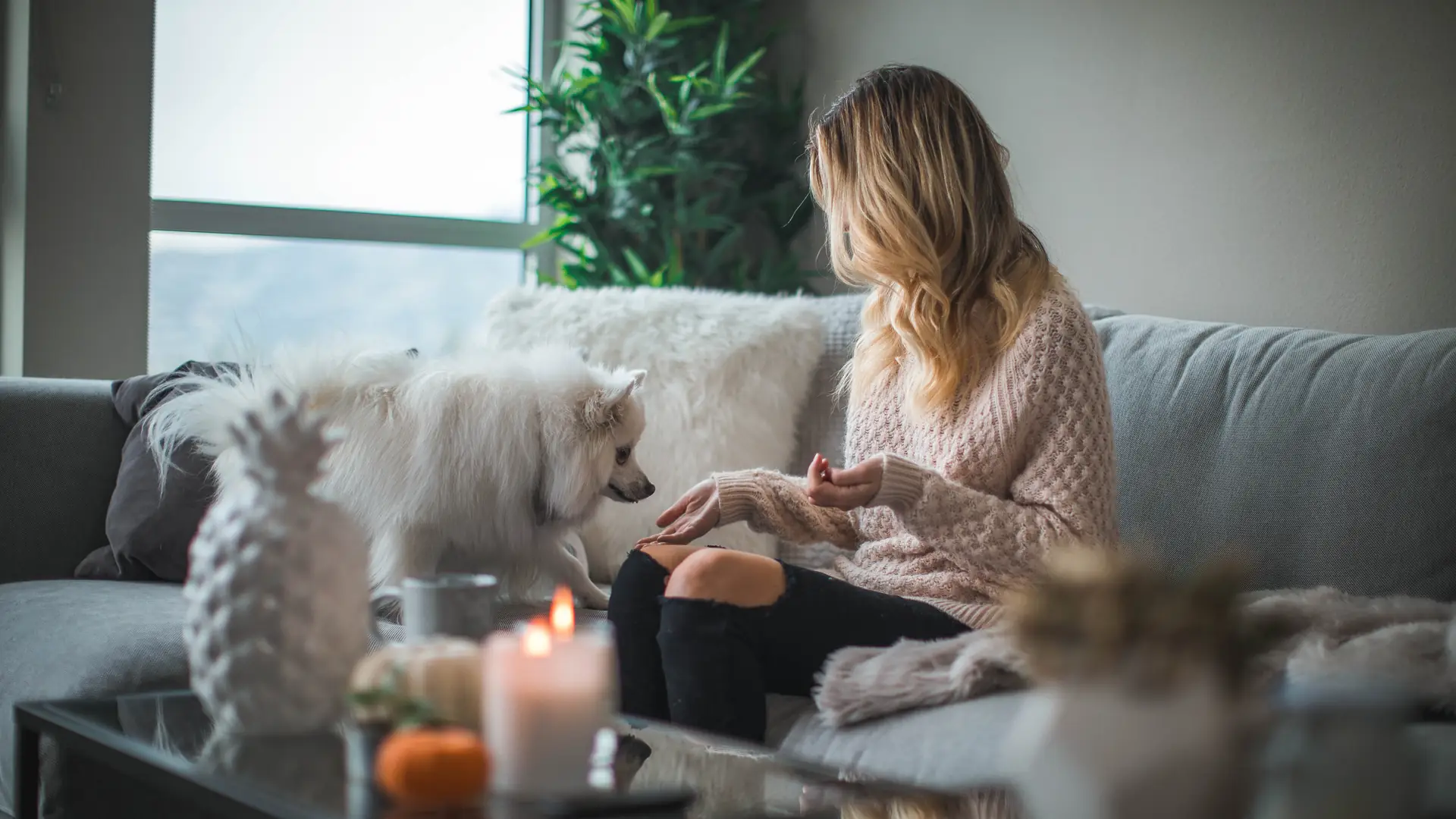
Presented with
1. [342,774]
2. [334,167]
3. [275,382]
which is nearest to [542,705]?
[342,774]

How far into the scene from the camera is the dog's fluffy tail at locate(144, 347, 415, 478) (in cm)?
210

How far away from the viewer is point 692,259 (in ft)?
11.9

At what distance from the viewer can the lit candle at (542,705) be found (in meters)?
0.93

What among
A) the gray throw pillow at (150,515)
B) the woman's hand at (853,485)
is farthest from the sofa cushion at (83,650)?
the woman's hand at (853,485)

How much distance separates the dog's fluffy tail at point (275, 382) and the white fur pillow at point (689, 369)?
309 mm

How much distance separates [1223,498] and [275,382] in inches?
59.6

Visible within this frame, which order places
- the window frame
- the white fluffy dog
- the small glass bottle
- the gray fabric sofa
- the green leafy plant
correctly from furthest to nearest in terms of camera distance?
the green leafy plant, the window frame, the white fluffy dog, the gray fabric sofa, the small glass bottle

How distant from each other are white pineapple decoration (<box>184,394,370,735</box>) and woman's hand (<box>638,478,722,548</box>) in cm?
68

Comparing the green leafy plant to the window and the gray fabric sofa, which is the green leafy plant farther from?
the gray fabric sofa

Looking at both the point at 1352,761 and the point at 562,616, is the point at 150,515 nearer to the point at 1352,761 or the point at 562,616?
the point at 562,616

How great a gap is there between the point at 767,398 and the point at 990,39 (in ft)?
3.84

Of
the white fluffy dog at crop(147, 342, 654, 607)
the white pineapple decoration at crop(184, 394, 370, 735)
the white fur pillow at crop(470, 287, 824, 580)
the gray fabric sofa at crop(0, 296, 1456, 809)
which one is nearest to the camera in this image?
the white pineapple decoration at crop(184, 394, 370, 735)

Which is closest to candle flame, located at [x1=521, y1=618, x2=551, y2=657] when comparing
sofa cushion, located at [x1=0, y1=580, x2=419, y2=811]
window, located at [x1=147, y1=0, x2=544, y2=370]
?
sofa cushion, located at [x1=0, y1=580, x2=419, y2=811]

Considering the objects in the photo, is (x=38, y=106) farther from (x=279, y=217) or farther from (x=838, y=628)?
(x=838, y=628)
